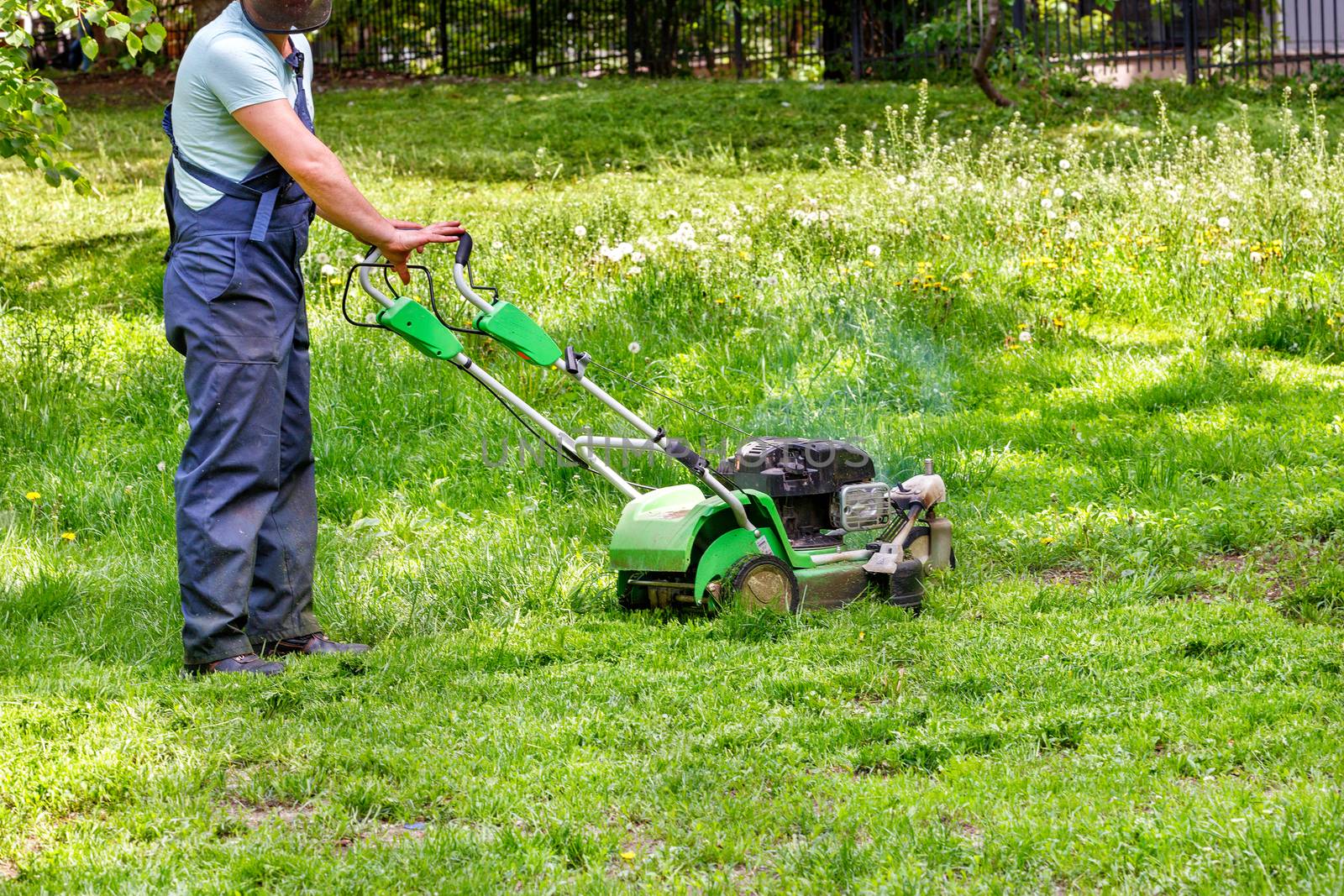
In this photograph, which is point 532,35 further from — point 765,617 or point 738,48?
point 765,617

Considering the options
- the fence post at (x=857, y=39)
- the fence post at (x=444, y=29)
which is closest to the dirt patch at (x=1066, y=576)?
the fence post at (x=857, y=39)

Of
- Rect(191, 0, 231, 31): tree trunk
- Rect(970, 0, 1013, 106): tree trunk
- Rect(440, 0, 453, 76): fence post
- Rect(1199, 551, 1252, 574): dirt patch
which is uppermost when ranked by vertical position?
Rect(440, 0, 453, 76): fence post

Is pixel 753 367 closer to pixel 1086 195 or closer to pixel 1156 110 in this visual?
pixel 1086 195

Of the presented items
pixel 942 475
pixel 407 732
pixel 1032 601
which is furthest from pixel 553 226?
pixel 407 732

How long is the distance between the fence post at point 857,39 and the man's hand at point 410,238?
1354 cm

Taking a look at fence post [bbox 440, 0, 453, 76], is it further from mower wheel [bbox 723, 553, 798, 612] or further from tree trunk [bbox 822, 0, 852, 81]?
mower wheel [bbox 723, 553, 798, 612]

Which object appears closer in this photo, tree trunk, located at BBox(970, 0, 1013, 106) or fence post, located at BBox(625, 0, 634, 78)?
tree trunk, located at BBox(970, 0, 1013, 106)

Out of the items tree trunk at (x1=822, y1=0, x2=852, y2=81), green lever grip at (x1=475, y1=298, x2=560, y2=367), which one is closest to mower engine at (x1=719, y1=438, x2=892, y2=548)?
green lever grip at (x1=475, y1=298, x2=560, y2=367)

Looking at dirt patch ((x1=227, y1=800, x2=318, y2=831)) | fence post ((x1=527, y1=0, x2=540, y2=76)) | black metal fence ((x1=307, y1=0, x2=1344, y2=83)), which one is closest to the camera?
dirt patch ((x1=227, y1=800, x2=318, y2=831))

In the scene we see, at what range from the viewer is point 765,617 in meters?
4.39

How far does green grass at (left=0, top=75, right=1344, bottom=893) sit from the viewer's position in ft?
9.85

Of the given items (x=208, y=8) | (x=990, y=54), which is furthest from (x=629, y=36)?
(x=208, y=8)

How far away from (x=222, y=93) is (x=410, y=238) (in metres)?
0.64

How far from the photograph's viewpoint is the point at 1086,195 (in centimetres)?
862
